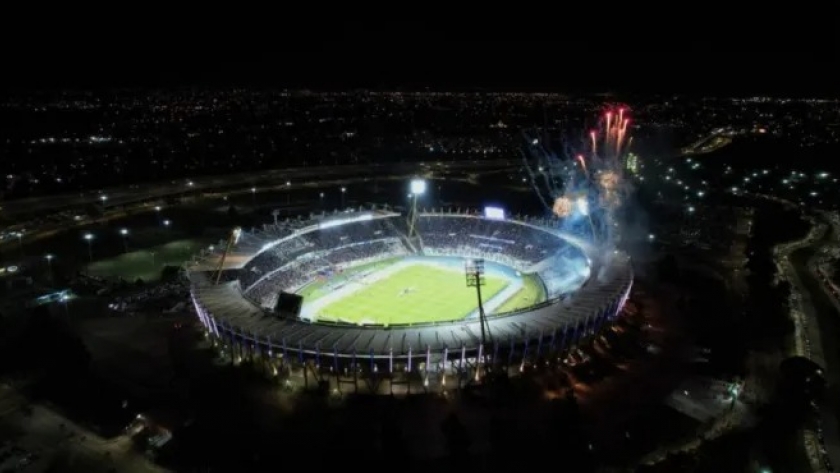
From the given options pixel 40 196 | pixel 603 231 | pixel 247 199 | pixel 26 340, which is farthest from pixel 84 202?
pixel 603 231

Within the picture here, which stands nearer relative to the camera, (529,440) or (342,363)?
(529,440)

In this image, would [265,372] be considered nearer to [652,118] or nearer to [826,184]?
[826,184]

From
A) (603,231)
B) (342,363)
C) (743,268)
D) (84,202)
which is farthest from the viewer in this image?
(84,202)

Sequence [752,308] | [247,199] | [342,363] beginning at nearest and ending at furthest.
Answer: [342,363] < [752,308] < [247,199]

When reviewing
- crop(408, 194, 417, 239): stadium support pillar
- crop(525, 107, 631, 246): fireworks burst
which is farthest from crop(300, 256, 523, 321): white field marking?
crop(525, 107, 631, 246): fireworks burst

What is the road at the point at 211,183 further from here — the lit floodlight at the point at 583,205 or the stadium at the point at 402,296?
the lit floodlight at the point at 583,205

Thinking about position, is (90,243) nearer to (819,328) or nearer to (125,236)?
(125,236)
